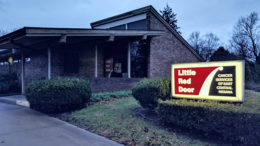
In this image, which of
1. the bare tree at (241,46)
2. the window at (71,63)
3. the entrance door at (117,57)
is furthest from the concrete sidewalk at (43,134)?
the bare tree at (241,46)

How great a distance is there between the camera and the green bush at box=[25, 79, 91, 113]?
7328 millimetres

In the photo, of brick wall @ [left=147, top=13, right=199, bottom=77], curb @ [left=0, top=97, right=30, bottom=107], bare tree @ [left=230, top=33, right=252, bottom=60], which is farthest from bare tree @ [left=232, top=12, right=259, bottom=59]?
curb @ [left=0, top=97, right=30, bottom=107]

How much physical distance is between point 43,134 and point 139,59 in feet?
29.1

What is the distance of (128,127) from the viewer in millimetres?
5434

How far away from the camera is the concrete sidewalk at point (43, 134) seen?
15.2 ft

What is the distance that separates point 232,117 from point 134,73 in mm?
9247

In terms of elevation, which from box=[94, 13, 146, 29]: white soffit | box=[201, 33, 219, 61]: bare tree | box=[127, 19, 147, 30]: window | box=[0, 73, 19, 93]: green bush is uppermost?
box=[201, 33, 219, 61]: bare tree

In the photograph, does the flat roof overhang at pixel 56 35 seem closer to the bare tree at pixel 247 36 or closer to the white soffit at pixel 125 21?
the white soffit at pixel 125 21

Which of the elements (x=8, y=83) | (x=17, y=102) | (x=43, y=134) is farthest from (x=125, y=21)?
(x=43, y=134)

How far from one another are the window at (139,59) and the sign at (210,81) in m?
7.31

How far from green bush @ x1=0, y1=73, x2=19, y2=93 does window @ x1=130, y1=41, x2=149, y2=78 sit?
354 inches

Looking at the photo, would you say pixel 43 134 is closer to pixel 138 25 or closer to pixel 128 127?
pixel 128 127

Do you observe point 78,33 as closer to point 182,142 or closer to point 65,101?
point 65,101

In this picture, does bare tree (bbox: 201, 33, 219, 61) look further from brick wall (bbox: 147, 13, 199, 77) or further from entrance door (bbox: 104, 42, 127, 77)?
entrance door (bbox: 104, 42, 127, 77)
